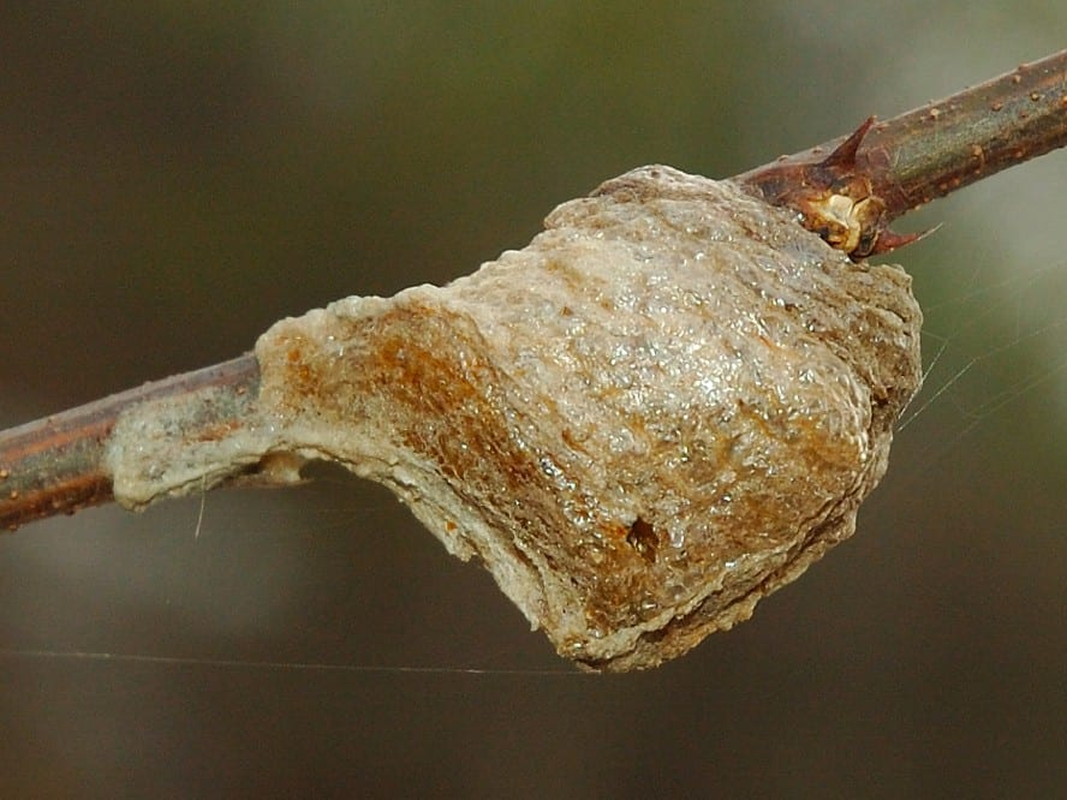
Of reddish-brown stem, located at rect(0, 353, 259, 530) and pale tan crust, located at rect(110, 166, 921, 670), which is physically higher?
reddish-brown stem, located at rect(0, 353, 259, 530)

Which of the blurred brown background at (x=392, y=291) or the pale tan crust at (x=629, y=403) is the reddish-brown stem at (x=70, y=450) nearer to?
the pale tan crust at (x=629, y=403)

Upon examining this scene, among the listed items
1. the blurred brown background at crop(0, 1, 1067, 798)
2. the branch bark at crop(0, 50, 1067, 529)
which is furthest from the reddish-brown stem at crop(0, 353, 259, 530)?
→ the blurred brown background at crop(0, 1, 1067, 798)

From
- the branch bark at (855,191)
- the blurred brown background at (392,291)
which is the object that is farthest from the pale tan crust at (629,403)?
the blurred brown background at (392,291)

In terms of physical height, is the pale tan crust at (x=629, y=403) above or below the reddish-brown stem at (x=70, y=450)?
below

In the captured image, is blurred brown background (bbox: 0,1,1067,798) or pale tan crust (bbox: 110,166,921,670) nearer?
pale tan crust (bbox: 110,166,921,670)

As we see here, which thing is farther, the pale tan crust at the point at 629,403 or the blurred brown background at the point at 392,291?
the blurred brown background at the point at 392,291

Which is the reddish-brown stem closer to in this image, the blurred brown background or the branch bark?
the branch bark

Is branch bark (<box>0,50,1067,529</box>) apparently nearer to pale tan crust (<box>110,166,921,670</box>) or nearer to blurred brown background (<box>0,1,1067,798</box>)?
pale tan crust (<box>110,166,921,670</box>)
